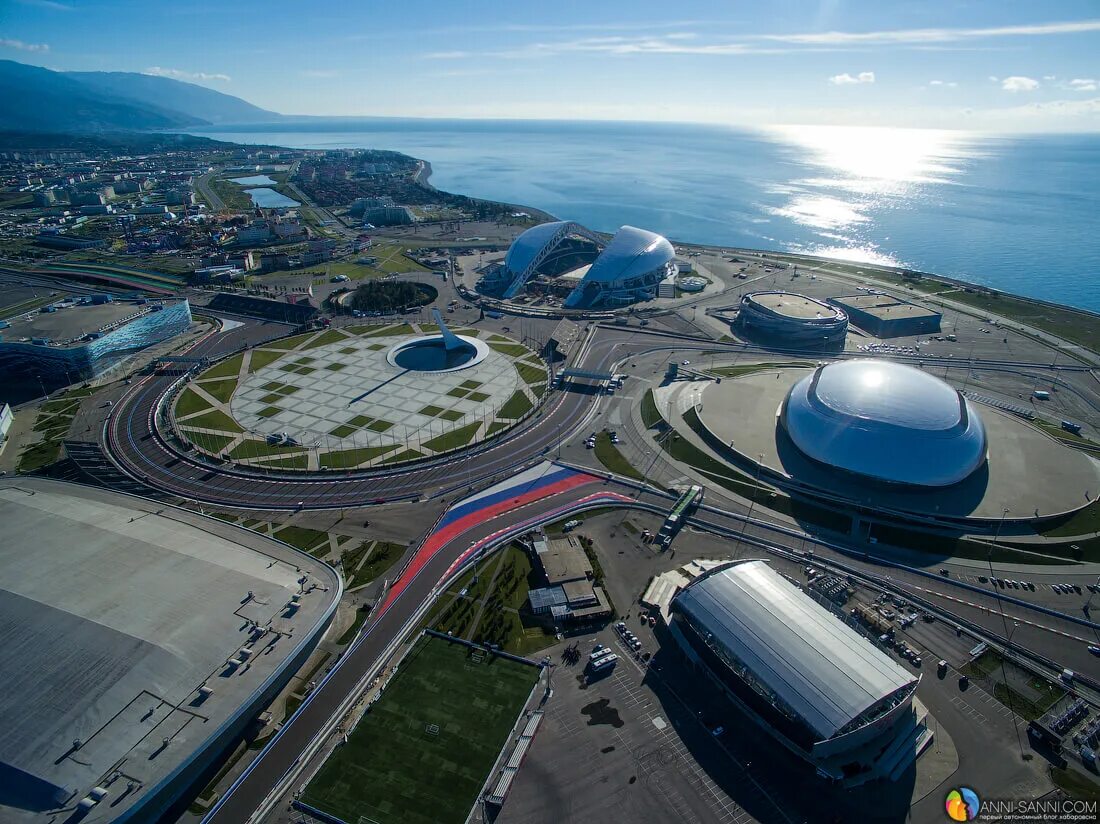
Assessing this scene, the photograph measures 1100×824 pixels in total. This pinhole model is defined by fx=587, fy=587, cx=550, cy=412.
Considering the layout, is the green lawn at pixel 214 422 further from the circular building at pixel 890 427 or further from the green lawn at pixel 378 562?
the circular building at pixel 890 427

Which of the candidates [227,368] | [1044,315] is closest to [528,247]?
[227,368]

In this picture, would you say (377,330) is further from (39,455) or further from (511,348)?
(39,455)

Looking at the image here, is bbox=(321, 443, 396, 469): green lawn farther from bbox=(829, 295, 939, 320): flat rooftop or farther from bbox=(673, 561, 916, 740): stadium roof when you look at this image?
bbox=(829, 295, 939, 320): flat rooftop

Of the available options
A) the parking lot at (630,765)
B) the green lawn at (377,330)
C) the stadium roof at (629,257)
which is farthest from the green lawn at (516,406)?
the stadium roof at (629,257)

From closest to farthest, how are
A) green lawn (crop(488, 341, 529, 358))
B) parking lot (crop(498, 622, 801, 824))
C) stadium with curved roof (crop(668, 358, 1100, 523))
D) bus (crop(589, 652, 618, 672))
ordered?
1. parking lot (crop(498, 622, 801, 824))
2. bus (crop(589, 652, 618, 672))
3. stadium with curved roof (crop(668, 358, 1100, 523))
4. green lawn (crop(488, 341, 529, 358))

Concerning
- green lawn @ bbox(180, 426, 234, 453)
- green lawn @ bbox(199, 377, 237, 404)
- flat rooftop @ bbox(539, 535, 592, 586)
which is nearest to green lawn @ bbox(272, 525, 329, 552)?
green lawn @ bbox(180, 426, 234, 453)

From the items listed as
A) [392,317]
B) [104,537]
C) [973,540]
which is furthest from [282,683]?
[392,317]

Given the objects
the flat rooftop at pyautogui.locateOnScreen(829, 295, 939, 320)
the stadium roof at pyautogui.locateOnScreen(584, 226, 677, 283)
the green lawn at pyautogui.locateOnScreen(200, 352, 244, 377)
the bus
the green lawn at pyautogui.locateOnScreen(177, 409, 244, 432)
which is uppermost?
the stadium roof at pyautogui.locateOnScreen(584, 226, 677, 283)
